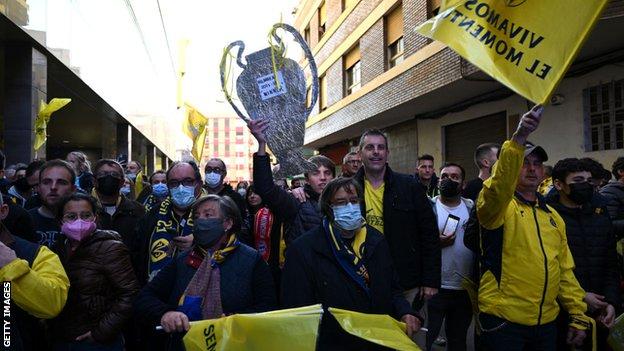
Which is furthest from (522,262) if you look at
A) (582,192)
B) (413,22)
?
(413,22)

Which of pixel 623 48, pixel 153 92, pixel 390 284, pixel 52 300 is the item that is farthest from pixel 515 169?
pixel 153 92

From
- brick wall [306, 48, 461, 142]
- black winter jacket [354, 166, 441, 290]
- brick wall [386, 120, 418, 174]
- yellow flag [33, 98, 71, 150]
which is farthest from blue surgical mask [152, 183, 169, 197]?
brick wall [386, 120, 418, 174]

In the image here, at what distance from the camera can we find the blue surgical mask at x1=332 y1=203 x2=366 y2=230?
9.66 ft

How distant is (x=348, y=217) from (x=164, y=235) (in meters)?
1.56

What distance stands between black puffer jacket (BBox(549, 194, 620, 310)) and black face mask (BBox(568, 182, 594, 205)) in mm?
66

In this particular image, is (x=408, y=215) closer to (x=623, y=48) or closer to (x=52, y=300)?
(x=52, y=300)

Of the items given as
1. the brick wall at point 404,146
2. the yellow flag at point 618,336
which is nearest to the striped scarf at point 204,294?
the yellow flag at point 618,336

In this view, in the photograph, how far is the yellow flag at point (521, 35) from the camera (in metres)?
2.69

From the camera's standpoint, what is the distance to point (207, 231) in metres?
2.87

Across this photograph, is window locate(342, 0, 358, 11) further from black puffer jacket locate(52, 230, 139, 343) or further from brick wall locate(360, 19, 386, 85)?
black puffer jacket locate(52, 230, 139, 343)

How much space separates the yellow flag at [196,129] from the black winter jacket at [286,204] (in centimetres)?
540

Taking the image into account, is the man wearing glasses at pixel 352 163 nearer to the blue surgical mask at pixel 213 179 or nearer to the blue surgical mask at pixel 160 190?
the blue surgical mask at pixel 213 179

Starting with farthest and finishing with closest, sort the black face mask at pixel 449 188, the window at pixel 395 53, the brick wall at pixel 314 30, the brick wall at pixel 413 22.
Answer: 1. the brick wall at pixel 314 30
2. the window at pixel 395 53
3. the brick wall at pixel 413 22
4. the black face mask at pixel 449 188

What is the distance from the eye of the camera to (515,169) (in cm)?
301
